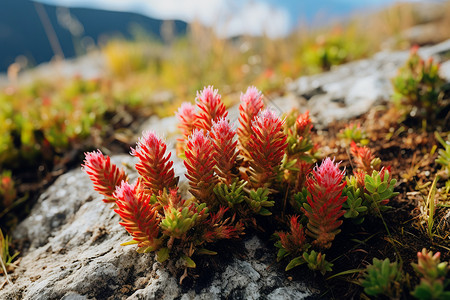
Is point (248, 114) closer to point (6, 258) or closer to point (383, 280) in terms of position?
point (383, 280)

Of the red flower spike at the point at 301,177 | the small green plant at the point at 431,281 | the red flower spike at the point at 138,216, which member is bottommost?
the small green plant at the point at 431,281

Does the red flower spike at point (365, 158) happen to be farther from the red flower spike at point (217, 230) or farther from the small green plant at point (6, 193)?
the small green plant at point (6, 193)

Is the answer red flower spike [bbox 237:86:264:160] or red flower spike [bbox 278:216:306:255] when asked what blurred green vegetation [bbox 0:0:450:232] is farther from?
red flower spike [bbox 278:216:306:255]

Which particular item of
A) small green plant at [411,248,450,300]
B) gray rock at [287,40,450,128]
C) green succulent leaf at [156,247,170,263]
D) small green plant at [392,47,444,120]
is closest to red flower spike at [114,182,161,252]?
green succulent leaf at [156,247,170,263]

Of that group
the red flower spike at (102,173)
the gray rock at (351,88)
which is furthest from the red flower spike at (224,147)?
the gray rock at (351,88)

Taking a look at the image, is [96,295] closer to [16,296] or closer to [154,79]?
[16,296]

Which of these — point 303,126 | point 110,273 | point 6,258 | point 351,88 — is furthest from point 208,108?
point 351,88
